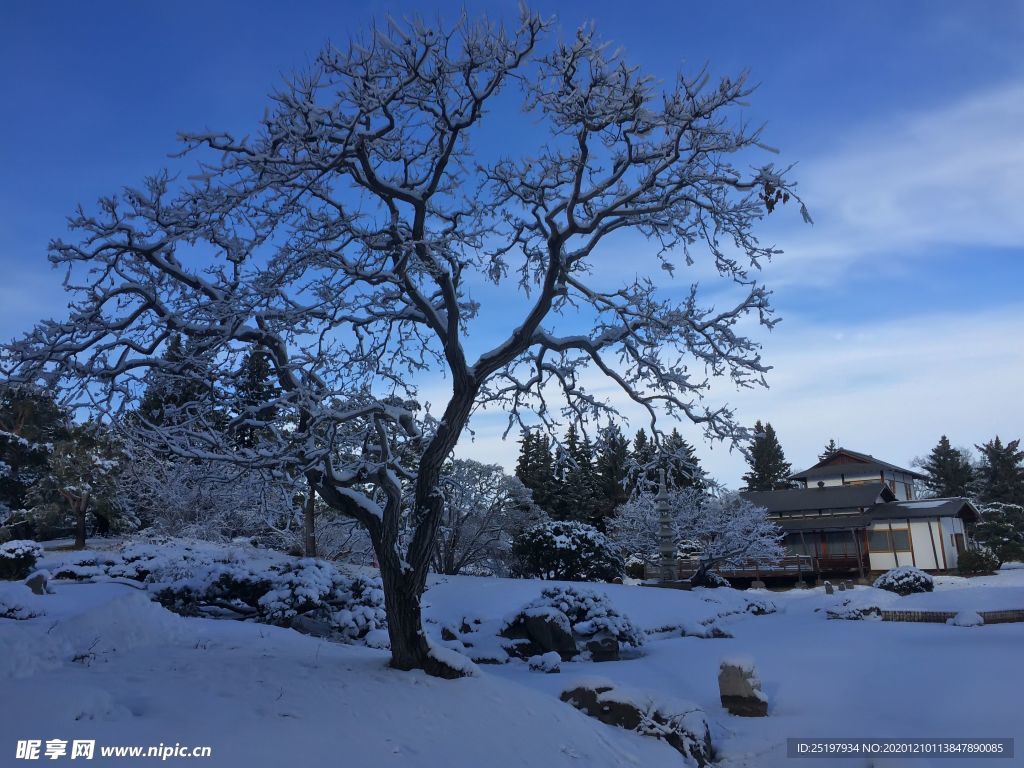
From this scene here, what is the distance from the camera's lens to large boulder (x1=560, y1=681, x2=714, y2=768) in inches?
350

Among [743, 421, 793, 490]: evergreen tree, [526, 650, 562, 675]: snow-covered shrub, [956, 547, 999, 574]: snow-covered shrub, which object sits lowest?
[526, 650, 562, 675]: snow-covered shrub

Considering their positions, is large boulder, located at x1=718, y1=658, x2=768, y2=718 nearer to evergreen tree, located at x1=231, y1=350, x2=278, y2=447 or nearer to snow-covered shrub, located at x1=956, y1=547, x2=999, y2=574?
evergreen tree, located at x1=231, y1=350, x2=278, y2=447

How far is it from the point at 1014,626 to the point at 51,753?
19.7m

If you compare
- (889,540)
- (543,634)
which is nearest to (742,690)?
(543,634)

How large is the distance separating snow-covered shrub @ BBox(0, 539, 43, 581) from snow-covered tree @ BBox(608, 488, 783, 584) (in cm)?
2373

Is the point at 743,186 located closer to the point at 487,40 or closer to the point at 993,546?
the point at 487,40

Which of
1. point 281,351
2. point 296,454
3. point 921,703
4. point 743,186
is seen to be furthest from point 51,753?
point 921,703

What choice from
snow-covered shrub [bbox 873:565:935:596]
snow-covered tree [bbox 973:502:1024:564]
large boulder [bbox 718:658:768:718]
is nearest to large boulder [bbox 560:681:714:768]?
large boulder [bbox 718:658:768:718]

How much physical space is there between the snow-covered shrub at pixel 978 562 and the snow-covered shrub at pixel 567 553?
21849mm

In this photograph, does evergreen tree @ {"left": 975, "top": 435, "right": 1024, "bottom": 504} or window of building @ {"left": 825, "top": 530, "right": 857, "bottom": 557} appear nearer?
window of building @ {"left": 825, "top": 530, "right": 857, "bottom": 557}

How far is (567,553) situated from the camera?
27.3 meters

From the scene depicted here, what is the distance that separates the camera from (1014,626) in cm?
1639

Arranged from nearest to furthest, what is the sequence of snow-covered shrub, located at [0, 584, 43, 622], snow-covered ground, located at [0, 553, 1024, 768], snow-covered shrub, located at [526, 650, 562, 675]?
snow-covered ground, located at [0, 553, 1024, 768]
snow-covered shrub, located at [0, 584, 43, 622]
snow-covered shrub, located at [526, 650, 562, 675]

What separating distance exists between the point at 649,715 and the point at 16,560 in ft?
56.9
